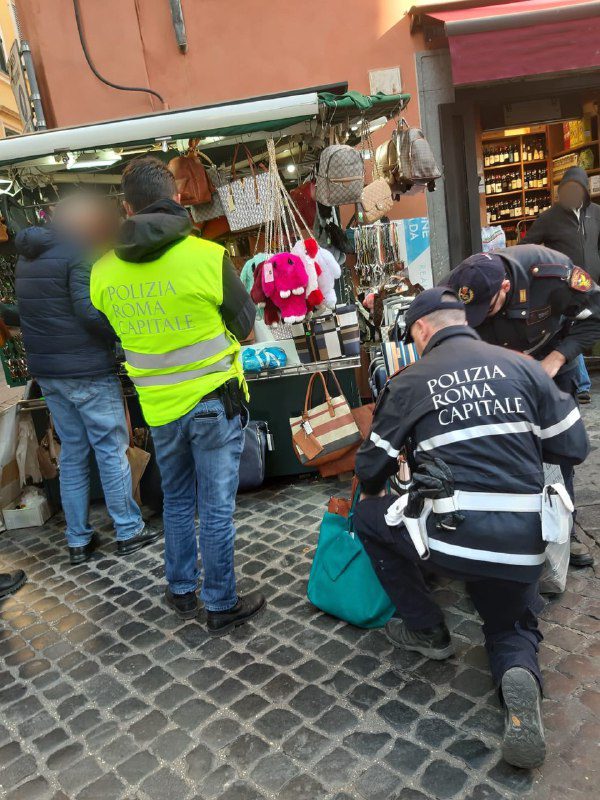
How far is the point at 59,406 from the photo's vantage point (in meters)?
3.93

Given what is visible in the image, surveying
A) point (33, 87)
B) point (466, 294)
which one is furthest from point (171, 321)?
point (33, 87)

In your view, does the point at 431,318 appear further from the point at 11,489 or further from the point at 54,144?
the point at 11,489

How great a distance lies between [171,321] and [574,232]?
4200 millimetres

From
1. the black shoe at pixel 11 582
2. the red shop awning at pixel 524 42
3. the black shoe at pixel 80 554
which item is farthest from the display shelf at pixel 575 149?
the black shoe at pixel 11 582

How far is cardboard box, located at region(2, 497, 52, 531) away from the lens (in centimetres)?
459

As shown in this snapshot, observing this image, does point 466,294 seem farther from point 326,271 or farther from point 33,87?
point 33,87

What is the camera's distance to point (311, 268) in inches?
157

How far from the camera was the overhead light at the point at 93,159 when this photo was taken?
4.34m

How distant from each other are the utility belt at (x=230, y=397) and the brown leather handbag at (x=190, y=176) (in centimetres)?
216

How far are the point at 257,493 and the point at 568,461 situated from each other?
9.27ft

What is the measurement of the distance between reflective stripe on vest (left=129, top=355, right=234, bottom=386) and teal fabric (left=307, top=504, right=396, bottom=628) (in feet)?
2.96

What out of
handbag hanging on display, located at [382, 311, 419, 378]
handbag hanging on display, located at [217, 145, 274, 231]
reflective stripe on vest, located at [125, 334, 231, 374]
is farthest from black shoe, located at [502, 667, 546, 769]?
handbag hanging on display, located at [217, 145, 274, 231]

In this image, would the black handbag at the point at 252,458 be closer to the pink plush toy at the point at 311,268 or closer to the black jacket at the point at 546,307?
the pink plush toy at the point at 311,268

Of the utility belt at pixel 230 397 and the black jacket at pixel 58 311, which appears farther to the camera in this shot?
the black jacket at pixel 58 311
